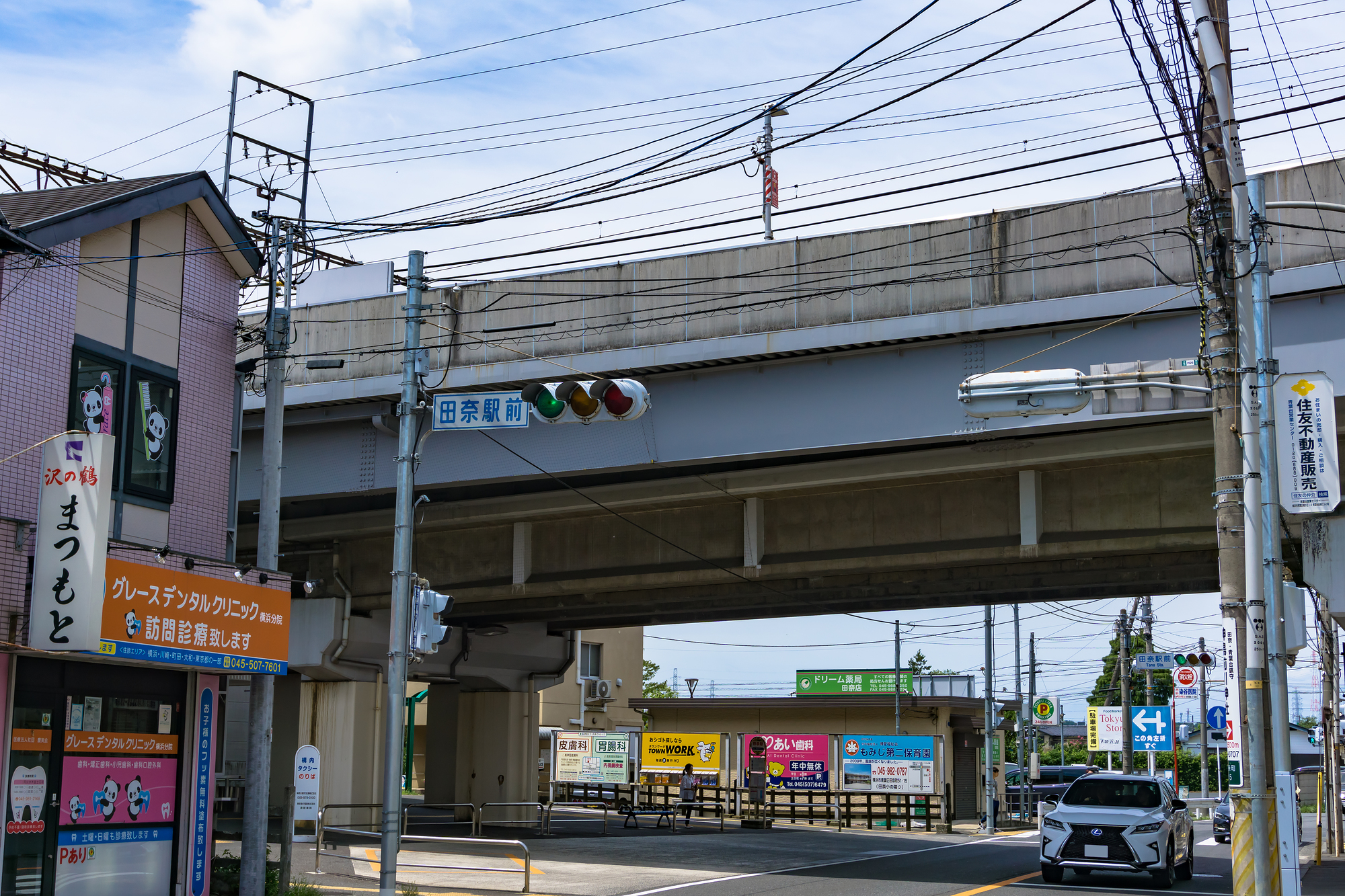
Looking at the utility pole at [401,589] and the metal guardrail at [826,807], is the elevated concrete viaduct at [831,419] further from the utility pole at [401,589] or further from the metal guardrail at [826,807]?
the metal guardrail at [826,807]

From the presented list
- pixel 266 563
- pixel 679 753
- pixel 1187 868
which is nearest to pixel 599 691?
pixel 679 753

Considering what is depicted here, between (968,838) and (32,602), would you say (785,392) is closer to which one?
(32,602)

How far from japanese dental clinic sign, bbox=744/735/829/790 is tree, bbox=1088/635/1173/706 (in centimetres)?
5541

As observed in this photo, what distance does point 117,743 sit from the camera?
14.8 meters

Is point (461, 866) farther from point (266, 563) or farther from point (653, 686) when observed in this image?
point (653, 686)

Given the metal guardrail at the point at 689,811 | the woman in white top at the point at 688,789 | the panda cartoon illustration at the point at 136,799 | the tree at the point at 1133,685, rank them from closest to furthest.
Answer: the panda cartoon illustration at the point at 136,799, the metal guardrail at the point at 689,811, the woman in white top at the point at 688,789, the tree at the point at 1133,685

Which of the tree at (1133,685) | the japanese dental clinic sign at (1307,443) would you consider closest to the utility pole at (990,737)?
the japanese dental clinic sign at (1307,443)

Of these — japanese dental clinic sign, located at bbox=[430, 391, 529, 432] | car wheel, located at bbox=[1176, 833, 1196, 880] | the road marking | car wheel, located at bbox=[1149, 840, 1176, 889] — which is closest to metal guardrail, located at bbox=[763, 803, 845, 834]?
the road marking

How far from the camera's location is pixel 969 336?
1833 cm

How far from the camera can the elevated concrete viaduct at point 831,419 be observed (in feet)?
57.4

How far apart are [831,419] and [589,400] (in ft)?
21.7

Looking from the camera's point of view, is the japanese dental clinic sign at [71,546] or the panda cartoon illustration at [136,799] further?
the panda cartoon illustration at [136,799]

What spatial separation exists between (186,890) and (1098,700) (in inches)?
3941

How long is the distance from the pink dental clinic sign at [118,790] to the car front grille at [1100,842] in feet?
43.5
